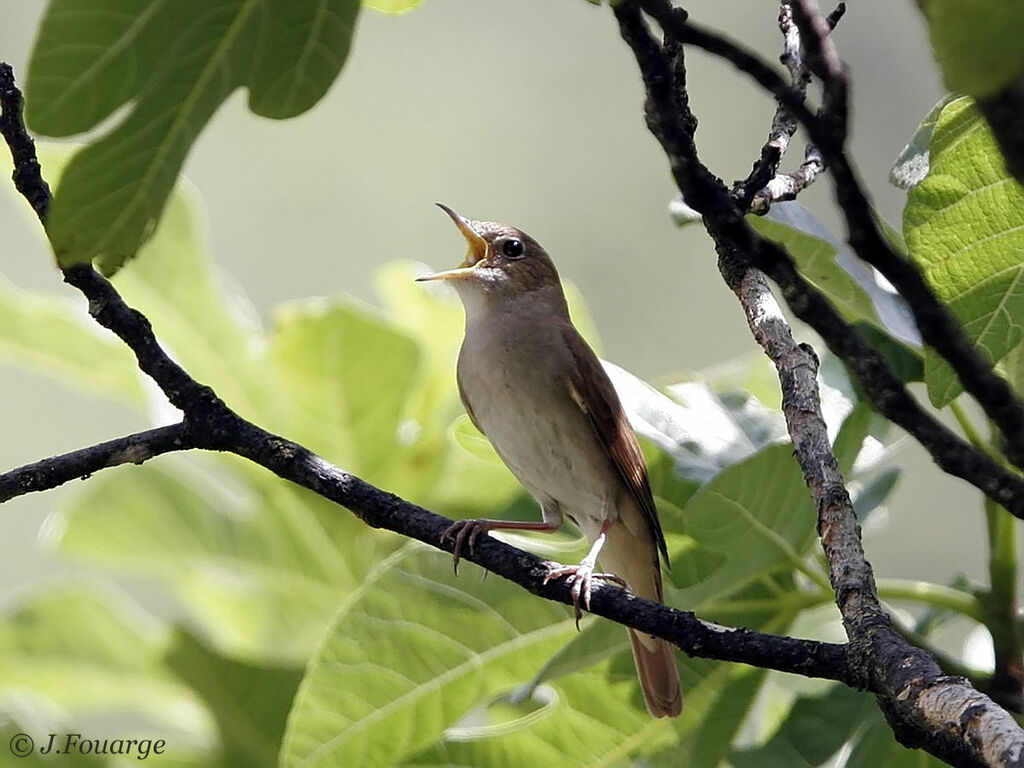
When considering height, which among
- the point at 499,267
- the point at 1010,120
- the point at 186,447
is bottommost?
the point at 1010,120

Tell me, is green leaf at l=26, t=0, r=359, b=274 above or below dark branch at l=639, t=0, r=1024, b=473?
above

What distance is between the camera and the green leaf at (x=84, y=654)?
3.37 metres

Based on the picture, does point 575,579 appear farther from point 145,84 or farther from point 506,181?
point 506,181

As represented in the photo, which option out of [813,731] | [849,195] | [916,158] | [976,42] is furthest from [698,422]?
[976,42]

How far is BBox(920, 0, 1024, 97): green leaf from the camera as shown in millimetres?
758

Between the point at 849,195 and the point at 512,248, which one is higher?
the point at 512,248

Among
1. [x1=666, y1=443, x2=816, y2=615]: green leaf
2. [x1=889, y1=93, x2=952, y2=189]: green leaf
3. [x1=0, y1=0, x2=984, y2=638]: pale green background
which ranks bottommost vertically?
[x1=666, y1=443, x2=816, y2=615]: green leaf

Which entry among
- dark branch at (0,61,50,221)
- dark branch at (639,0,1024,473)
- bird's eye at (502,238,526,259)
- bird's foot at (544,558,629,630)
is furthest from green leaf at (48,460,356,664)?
dark branch at (639,0,1024,473)

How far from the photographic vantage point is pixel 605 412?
A: 340 cm

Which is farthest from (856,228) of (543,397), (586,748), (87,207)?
(543,397)

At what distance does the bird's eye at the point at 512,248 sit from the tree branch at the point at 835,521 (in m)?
2.09

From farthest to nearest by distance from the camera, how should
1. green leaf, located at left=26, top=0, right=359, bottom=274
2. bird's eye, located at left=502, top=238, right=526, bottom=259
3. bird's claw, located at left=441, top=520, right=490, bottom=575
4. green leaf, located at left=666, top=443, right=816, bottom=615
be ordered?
bird's eye, located at left=502, top=238, right=526, bottom=259, green leaf, located at left=666, top=443, right=816, bottom=615, bird's claw, located at left=441, top=520, right=490, bottom=575, green leaf, located at left=26, top=0, right=359, bottom=274

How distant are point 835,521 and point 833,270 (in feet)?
2.65

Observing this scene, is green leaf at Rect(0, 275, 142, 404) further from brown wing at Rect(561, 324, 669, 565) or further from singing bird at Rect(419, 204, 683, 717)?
brown wing at Rect(561, 324, 669, 565)
